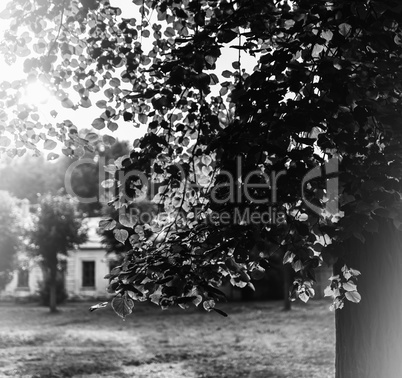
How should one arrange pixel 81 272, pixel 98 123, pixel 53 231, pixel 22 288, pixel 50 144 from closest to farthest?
1. pixel 98 123
2. pixel 50 144
3. pixel 53 231
4. pixel 81 272
5. pixel 22 288

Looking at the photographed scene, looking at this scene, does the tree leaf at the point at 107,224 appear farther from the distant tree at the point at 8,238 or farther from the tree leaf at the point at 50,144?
the distant tree at the point at 8,238

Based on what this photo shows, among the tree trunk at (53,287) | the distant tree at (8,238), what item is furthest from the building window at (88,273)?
the tree trunk at (53,287)

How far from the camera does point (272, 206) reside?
4230 mm

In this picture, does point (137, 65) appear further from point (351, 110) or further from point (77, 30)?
point (351, 110)

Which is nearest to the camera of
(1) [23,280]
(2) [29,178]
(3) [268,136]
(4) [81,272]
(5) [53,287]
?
(3) [268,136]

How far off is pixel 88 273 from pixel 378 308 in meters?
39.3

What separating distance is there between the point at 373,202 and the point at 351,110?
2.59 feet

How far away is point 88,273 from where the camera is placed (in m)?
42.6

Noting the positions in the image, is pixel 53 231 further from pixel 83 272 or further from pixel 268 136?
pixel 268 136

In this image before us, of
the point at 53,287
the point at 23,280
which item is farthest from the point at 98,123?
the point at 23,280

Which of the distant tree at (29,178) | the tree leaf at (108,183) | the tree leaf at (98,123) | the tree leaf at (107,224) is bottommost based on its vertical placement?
the tree leaf at (107,224)

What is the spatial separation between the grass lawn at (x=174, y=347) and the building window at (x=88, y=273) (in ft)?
57.1

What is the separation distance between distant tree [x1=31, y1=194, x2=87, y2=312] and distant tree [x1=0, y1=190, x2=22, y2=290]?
2.95 metres

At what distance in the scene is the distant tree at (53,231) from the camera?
30.7m
